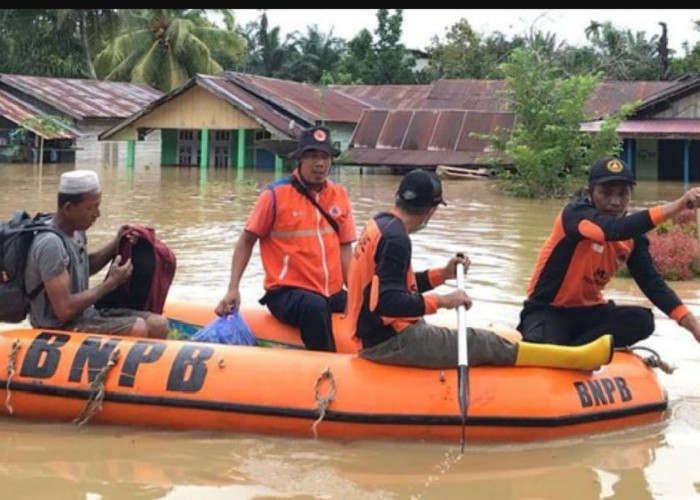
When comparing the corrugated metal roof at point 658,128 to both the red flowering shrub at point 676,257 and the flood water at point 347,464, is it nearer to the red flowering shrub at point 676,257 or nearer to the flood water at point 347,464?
the red flowering shrub at point 676,257

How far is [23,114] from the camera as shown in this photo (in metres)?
33.2

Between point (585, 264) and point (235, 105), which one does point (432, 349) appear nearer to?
point (585, 264)

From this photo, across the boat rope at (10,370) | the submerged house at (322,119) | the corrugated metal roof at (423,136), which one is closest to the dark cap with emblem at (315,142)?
the boat rope at (10,370)

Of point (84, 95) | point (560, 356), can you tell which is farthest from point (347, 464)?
point (84, 95)

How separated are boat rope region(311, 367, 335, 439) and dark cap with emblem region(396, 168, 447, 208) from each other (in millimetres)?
944

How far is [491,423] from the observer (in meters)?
4.71

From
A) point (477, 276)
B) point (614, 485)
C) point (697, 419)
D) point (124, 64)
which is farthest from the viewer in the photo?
point (124, 64)

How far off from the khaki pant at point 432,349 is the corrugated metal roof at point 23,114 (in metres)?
29.2

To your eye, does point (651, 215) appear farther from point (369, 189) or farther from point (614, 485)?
point (369, 189)

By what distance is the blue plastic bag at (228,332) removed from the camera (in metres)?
5.46

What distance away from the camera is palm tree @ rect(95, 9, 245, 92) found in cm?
3909

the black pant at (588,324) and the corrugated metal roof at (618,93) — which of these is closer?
the black pant at (588,324)
